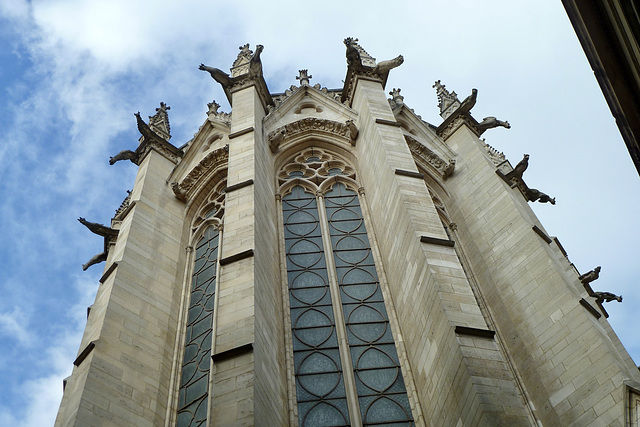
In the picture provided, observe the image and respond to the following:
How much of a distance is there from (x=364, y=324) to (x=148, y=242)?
15.6 feet

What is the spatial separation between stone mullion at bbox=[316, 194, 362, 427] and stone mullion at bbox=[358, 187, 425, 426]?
0.76m

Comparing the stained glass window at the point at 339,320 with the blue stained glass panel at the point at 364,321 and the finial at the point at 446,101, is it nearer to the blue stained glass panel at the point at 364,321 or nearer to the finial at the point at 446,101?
the blue stained glass panel at the point at 364,321

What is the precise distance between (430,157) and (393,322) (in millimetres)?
5681

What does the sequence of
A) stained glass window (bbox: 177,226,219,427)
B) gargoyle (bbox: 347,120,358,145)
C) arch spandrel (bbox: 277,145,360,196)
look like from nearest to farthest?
stained glass window (bbox: 177,226,219,427) → arch spandrel (bbox: 277,145,360,196) → gargoyle (bbox: 347,120,358,145)

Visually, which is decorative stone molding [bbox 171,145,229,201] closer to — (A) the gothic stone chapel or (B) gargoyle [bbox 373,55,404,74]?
(A) the gothic stone chapel

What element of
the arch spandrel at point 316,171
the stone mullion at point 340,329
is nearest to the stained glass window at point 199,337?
the arch spandrel at point 316,171

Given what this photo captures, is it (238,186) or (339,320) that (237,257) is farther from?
(238,186)

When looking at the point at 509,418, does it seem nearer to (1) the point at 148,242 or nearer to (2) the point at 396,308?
(2) the point at 396,308

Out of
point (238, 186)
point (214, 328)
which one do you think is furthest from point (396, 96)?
point (214, 328)

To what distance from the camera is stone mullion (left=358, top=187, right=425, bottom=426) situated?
35.5 feet

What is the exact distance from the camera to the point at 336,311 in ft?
41.0

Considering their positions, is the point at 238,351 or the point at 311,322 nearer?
the point at 238,351

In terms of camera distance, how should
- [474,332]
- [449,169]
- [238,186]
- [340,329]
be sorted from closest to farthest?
[474,332], [340,329], [238,186], [449,169]

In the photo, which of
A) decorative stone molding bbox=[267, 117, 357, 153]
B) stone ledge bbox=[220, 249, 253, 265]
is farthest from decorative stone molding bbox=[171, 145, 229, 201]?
stone ledge bbox=[220, 249, 253, 265]
